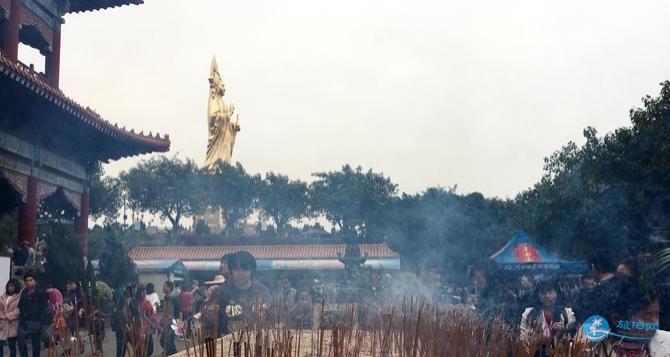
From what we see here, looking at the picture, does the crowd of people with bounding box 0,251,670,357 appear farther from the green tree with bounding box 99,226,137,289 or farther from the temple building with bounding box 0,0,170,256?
the green tree with bounding box 99,226,137,289

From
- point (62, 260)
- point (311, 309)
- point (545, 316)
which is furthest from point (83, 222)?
point (545, 316)

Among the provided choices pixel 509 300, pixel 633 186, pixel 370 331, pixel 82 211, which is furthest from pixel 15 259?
pixel 633 186

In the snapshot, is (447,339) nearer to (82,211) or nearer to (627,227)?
(627,227)

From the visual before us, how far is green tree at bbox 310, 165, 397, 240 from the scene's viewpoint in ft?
98.8

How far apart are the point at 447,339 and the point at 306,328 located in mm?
3898

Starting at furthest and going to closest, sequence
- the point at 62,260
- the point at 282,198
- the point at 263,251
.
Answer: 1. the point at 282,198
2. the point at 263,251
3. the point at 62,260

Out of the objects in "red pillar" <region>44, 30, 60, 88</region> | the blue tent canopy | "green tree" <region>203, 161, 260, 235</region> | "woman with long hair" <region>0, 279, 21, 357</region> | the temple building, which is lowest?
"woman with long hair" <region>0, 279, 21, 357</region>

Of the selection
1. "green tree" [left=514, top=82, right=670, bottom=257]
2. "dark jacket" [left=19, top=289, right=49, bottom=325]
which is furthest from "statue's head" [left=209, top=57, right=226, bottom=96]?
"dark jacket" [left=19, top=289, right=49, bottom=325]

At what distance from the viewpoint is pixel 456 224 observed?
21.1 meters

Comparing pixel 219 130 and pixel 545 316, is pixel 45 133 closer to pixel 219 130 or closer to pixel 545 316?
pixel 545 316

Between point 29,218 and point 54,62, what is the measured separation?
2.86 metres

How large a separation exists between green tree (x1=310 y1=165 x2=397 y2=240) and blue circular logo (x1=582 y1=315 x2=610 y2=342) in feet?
80.2

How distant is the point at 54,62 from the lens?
38.3 feet

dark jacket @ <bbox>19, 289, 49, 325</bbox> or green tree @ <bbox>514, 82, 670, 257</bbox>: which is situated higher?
green tree @ <bbox>514, 82, 670, 257</bbox>
